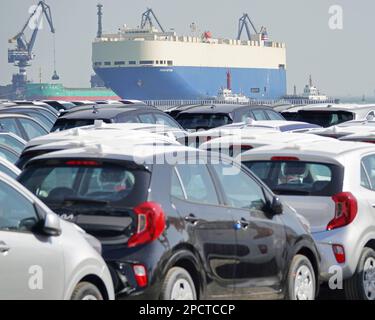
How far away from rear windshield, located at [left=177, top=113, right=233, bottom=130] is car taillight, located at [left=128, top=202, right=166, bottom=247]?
1366 cm

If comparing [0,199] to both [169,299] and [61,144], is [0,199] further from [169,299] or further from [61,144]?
[61,144]

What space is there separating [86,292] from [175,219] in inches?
38.2

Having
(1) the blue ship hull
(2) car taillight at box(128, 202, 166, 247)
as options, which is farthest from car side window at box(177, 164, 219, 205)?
(1) the blue ship hull

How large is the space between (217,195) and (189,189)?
37 centimetres

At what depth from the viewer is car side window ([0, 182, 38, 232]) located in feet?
22.3

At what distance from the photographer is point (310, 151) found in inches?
404

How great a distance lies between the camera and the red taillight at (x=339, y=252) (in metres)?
9.87

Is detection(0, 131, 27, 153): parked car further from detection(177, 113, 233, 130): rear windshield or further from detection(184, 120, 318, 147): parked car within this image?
detection(177, 113, 233, 130): rear windshield

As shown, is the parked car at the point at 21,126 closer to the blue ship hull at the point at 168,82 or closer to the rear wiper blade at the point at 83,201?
the rear wiper blade at the point at 83,201

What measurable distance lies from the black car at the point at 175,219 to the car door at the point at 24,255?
2.37 feet

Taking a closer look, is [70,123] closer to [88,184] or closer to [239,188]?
[239,188]

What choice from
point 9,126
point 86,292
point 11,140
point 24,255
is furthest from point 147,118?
point 24,255

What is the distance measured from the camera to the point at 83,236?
24.0 feet
